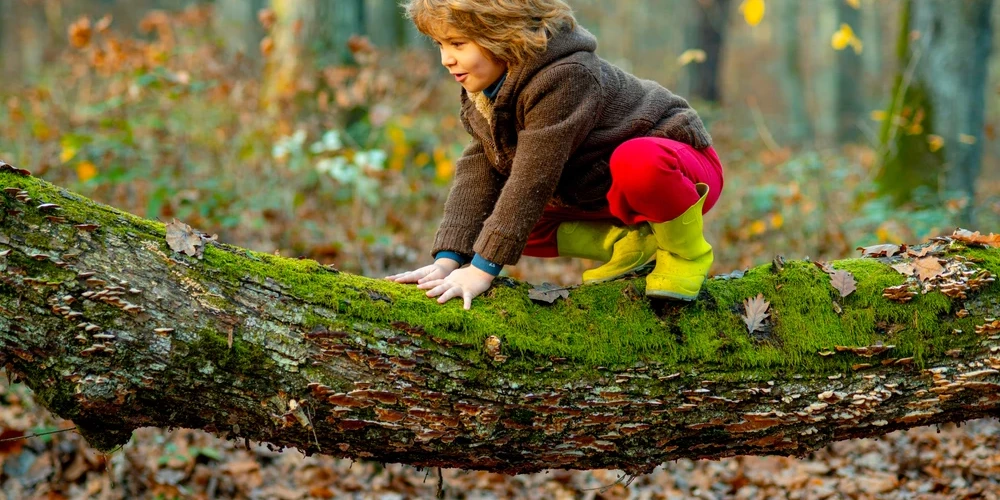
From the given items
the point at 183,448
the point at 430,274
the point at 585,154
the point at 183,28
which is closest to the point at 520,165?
the point at 585,154

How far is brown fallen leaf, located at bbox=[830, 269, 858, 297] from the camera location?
231 centimetres

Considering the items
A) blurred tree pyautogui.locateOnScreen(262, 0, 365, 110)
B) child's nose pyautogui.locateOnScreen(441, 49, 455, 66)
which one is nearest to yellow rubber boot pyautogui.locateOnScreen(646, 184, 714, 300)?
child's nose pyautogui.locateOnScreen(441, 49, 455, 66)

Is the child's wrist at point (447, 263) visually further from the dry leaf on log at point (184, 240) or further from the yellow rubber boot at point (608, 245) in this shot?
the dry leaf on log at point (184, 240)

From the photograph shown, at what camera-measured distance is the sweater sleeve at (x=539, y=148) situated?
236cm

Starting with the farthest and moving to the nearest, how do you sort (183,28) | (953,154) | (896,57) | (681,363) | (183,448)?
1. (183,28)
2. (896,57)
3. (953,154)
4. (183,448)
5. (681,363)

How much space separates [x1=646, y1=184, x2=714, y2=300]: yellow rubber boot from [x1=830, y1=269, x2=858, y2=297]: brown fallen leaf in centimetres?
39

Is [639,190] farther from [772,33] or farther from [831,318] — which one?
[772,33]

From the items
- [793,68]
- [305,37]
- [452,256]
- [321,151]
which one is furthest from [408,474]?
[793,68]

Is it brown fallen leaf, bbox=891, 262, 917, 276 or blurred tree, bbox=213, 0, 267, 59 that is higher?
blurred tree, bbox=213, 0, 267, 59

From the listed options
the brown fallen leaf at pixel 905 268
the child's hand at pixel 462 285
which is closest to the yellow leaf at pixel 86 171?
the child's hand at pixel 462 285

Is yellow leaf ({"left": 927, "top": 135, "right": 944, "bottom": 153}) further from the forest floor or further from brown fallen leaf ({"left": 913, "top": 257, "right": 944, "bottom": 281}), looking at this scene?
brown fallen leaf ({"left": 913, "top": 257, "right": 944, "bottom": 281})

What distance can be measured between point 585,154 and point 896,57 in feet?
17.4

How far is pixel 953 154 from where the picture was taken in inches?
229

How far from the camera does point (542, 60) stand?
7.81ft
